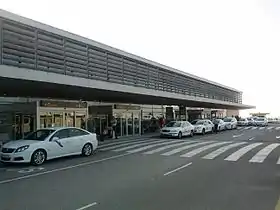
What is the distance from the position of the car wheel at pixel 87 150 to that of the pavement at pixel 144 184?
1490 mm

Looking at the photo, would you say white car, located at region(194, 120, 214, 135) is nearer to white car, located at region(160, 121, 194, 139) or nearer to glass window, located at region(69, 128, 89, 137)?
white car, located at region(160, 121, 194, 139)

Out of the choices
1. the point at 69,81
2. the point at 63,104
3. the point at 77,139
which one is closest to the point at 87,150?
the point at 77,139

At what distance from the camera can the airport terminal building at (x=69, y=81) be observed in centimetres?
1669

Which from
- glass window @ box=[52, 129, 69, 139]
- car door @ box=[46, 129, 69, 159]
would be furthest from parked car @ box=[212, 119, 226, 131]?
car door @ box=[46, 129, 69, 159]

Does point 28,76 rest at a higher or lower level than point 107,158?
higher

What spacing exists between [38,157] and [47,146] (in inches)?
29.7

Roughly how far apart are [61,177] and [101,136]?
1719 centimetres

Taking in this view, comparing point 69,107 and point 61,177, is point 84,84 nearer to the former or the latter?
point 69,107

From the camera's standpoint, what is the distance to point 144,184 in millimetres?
10375

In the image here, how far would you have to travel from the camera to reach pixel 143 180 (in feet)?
36.1

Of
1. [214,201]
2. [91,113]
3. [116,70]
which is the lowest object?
[214,201]

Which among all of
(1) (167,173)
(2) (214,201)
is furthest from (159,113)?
(2) (214,201)

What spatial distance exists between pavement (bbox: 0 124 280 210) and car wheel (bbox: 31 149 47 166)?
283mm

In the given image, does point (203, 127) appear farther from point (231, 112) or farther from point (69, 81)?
point (231, 112)
